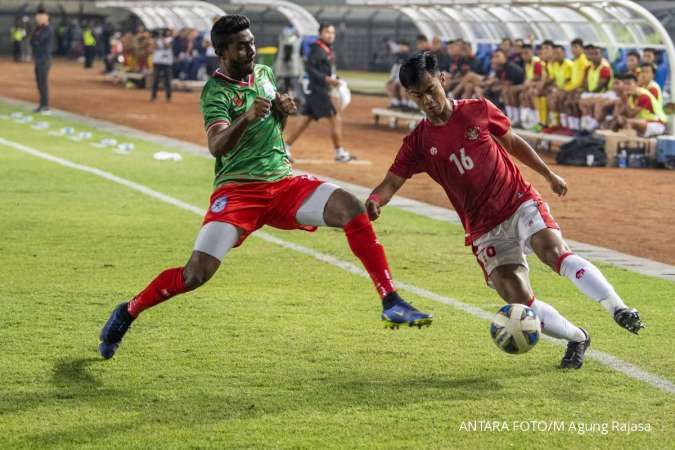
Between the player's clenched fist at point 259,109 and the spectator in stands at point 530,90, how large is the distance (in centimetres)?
1895

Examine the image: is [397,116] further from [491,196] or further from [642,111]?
[491,196]

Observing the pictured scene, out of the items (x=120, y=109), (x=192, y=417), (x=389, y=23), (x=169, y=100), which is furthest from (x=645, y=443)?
(x=389, y=23)

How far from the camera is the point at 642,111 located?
875 inches

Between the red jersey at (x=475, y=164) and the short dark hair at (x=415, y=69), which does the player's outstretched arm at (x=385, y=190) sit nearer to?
the red jersey at (x=475, y=164)

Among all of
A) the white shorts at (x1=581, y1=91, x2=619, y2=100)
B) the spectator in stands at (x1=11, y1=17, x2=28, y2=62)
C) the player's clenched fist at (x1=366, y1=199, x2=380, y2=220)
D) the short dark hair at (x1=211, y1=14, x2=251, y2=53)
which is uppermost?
the short dark hair at (x1=211, y1=14, x2=251, y2=53)

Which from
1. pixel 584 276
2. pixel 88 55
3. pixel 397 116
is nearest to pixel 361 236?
pixel 584 276

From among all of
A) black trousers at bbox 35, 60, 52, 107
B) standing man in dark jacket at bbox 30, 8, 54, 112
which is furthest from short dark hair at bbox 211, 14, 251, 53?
black trousers at bbox 35, 60, 52, 107

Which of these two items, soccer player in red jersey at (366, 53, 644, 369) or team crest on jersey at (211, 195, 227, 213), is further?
team crest on jersey at (211, 195, 227, 213)

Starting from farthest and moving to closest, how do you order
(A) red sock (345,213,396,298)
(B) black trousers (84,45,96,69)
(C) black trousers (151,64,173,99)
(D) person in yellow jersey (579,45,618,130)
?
(B) black trousers (84,45,96,69) → (C) black trousers (151,64,173,99) → (D) person in yellow jersey (579,45,618,130) → (A) red sock (345,213,396,298)

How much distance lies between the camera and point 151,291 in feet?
25.0

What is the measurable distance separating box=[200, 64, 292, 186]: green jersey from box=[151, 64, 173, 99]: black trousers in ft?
100

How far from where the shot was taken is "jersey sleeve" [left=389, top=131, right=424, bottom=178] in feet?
25.3

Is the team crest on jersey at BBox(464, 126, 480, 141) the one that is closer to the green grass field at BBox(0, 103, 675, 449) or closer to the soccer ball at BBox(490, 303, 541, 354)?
the soccer ball at BBox(490, 303, 541, 354)

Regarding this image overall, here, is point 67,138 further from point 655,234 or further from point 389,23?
point 389,23
